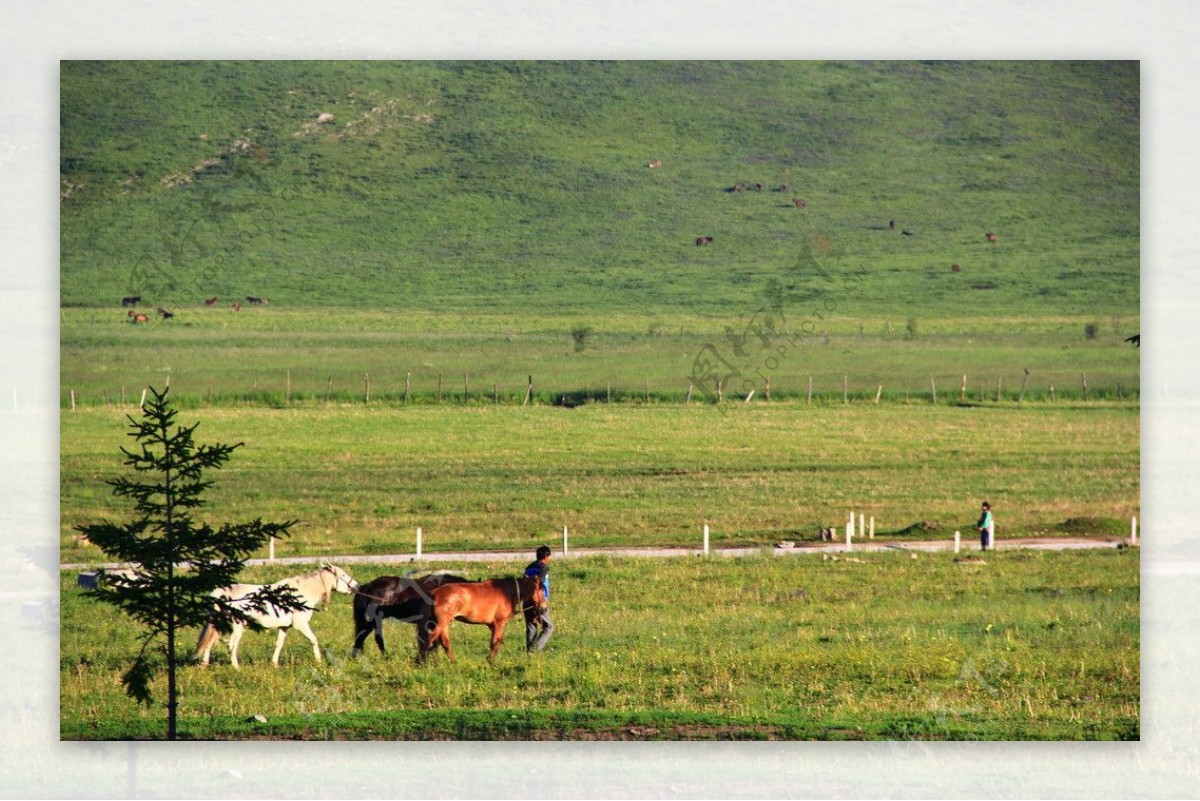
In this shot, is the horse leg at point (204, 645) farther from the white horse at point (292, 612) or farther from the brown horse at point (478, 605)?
the brown horse at point (478, 605)

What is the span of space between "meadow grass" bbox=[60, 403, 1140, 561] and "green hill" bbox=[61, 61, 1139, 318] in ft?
6.21

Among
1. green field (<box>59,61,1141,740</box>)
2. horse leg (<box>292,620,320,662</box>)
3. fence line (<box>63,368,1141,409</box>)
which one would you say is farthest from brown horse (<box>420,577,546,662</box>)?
fence line (<box>63,368,1141,409</box>)

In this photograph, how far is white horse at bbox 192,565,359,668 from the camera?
15719 mm

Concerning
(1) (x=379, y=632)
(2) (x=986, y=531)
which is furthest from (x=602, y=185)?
(1) (x=379, y=632)

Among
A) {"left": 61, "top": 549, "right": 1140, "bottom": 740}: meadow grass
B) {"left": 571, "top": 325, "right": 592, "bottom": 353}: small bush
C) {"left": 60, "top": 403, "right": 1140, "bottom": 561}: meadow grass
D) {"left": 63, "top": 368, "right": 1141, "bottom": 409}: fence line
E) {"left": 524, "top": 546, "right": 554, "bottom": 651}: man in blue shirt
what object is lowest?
{"left": 61, "top": 549, "right": 1140, "bottom": 740}: meadow grass

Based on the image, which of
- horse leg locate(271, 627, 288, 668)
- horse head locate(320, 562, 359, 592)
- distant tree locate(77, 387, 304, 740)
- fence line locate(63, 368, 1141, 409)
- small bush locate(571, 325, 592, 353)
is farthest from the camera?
small bush locate(571, 325, 592, 353)

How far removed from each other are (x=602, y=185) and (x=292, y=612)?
46.2 feet

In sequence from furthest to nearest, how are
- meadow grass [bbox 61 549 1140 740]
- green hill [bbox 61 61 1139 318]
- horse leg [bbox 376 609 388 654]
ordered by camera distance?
green hill [bbox 61 61 1139 318] < horse leg [bbox 376 609 388 654] < meadow grass [bbox 61 549 1140 740]

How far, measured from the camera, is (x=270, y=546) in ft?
61.2

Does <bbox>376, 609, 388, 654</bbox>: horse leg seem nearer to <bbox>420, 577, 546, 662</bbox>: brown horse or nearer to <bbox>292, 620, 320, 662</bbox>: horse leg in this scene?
<bbox>420, 577, 546, 662</bbox>: brown horse

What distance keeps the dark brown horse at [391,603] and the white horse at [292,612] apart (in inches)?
Answer: 8.3

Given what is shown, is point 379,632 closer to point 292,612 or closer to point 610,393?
point 292,612

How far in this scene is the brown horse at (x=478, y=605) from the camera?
15.9 meters

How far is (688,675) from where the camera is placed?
1589 centimetres
